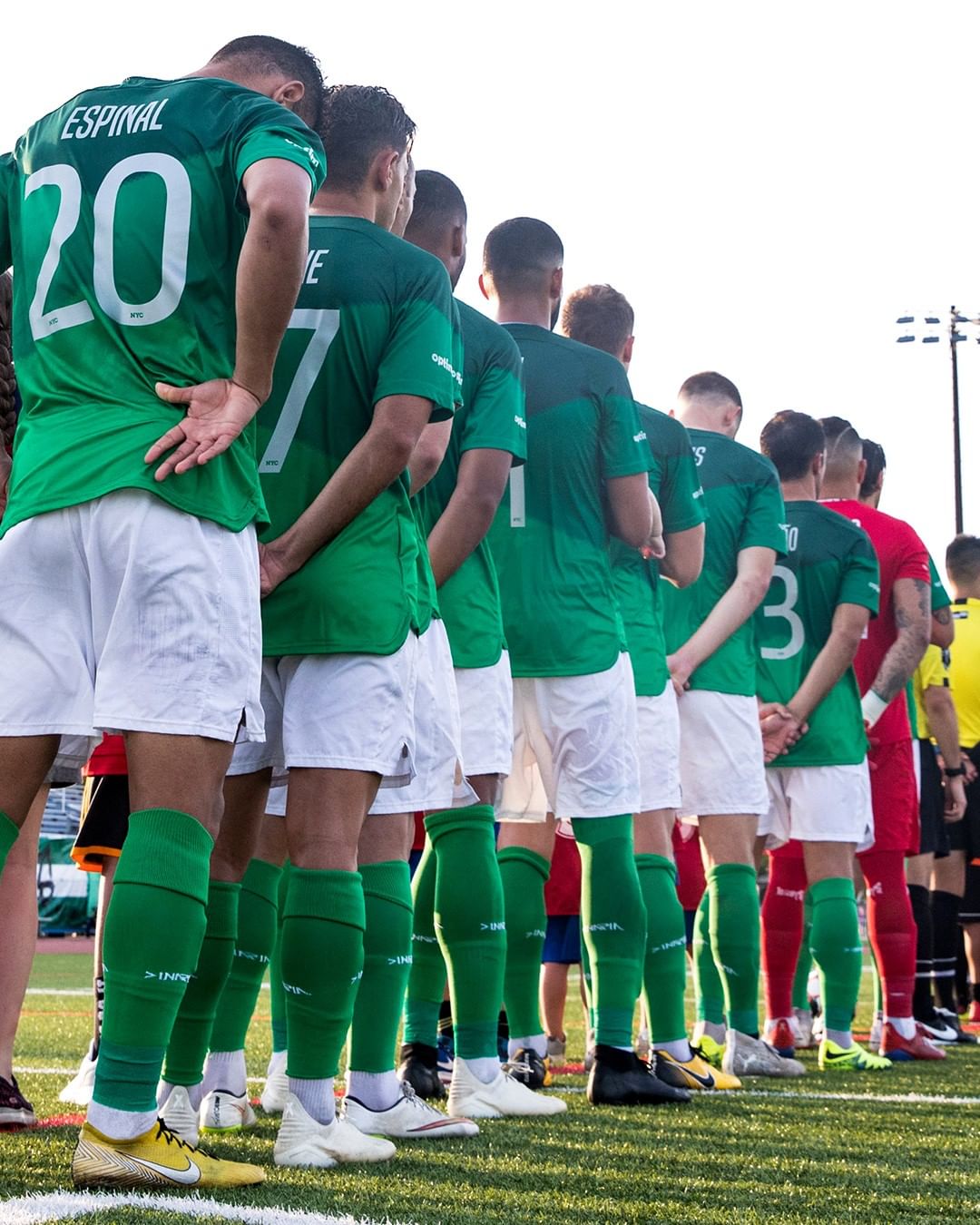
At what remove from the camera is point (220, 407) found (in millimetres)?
2977

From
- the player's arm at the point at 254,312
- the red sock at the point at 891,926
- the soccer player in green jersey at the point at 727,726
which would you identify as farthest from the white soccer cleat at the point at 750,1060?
the player's arm at the point at 254,312

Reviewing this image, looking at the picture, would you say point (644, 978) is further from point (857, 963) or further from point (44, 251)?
point (44, 251)

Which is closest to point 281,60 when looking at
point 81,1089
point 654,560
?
point 654,560

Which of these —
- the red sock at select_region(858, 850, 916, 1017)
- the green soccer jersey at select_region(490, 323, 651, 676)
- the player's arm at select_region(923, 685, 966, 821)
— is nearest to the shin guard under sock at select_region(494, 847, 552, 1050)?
the green soccer jersey at select_region(490, 323, 651, 676)

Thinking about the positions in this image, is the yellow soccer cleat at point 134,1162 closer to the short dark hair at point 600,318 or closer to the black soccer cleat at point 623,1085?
the black soccer cleat at point 623,1085

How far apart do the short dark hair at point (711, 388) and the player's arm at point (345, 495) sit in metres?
3.22

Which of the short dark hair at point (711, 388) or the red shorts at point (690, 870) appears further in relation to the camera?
the red shorts at point (690, 870)

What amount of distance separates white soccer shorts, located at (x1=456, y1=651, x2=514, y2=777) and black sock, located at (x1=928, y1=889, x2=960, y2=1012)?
Answer: 437cm

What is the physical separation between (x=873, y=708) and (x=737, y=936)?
66.6 inches

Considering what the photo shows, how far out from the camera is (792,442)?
23.1 ft

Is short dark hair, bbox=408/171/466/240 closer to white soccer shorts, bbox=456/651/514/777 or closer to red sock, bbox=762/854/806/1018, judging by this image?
white soccer shorts, bbox=456/651/514/777

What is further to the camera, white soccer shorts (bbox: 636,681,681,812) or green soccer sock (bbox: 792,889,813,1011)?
green soccer sock (bbox: 792,889,813,1011)

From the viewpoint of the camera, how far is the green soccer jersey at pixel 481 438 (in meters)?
4.50

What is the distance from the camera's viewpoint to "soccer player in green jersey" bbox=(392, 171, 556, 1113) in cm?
431
